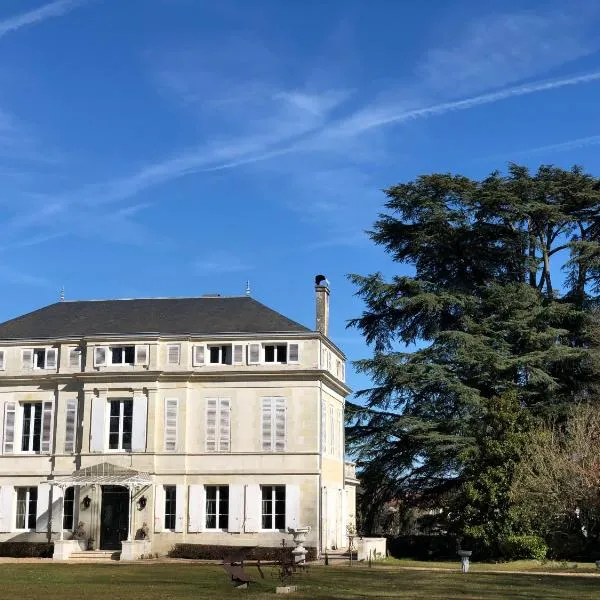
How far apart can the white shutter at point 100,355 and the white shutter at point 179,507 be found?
4.92 meters

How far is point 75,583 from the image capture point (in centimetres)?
1984

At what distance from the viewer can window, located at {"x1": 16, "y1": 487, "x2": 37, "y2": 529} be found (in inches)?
1268

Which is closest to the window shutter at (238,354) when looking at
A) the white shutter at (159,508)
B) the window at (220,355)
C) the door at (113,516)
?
the window at (220,355)

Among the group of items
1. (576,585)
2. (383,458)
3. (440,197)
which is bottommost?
(576,585)

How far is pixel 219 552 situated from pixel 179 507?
7.65 ft

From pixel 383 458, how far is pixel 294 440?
219 inches

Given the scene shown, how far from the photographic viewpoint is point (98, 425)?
31.8 metres

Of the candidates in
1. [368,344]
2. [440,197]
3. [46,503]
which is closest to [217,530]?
[46,503]

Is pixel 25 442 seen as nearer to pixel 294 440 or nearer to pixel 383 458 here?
pixel 294 440

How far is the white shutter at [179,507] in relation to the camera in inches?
1223

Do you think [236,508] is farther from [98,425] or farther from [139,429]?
[98,425]

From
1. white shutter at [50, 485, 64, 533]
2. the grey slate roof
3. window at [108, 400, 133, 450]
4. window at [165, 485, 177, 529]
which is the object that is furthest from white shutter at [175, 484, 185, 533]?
the grey slate roof

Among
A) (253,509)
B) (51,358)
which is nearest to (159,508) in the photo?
(253,509)

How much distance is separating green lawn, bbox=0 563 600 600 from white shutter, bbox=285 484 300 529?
490 cm
